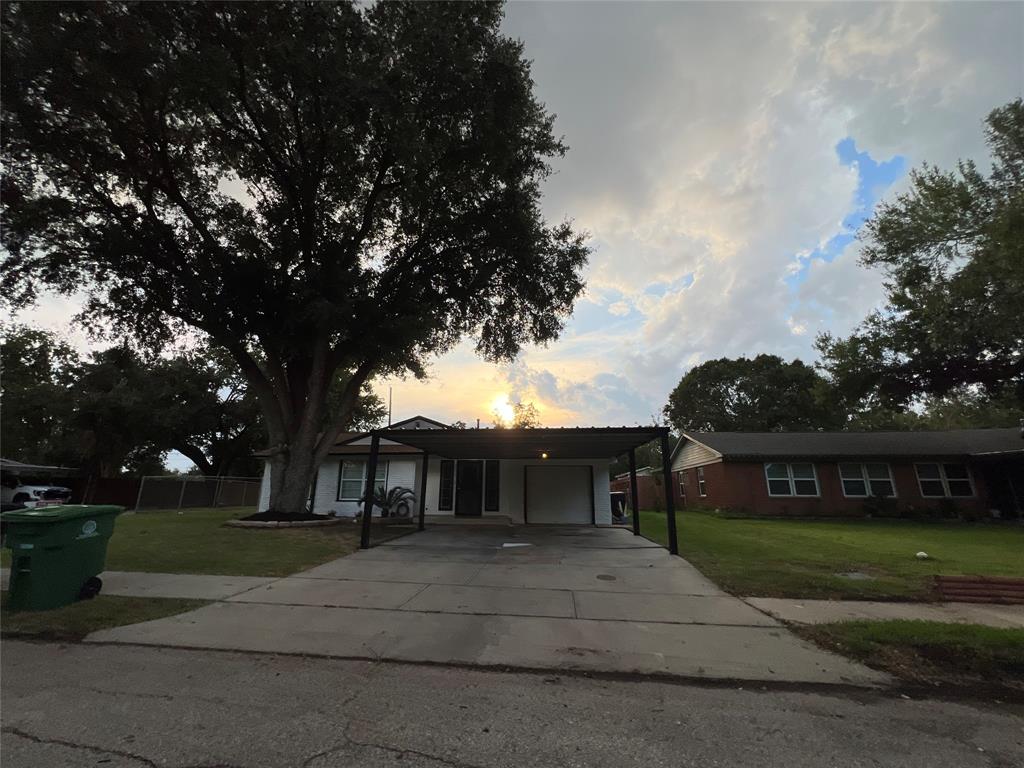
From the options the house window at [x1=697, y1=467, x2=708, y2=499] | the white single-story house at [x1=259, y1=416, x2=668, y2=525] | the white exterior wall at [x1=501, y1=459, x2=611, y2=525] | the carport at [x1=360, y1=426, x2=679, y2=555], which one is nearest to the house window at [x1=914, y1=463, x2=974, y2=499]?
the house window at [x1=697, y1=467, x2=708, y2=499]

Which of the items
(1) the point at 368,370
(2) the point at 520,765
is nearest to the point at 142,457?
(1) the point at 368,370

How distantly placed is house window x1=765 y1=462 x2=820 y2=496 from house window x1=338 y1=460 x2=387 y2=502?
16.1 metres

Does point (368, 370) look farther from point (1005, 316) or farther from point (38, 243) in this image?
point (1005, 316)

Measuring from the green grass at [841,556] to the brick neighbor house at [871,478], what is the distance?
3301 millimetres

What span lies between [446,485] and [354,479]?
3514mm

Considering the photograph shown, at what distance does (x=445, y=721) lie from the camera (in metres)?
3.03

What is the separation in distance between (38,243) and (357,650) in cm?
1503

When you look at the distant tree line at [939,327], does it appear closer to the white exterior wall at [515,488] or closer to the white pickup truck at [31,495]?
the white exterior wall at [515,488]

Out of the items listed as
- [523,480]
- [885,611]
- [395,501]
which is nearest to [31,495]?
[395,501]

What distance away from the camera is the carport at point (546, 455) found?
10547 mm

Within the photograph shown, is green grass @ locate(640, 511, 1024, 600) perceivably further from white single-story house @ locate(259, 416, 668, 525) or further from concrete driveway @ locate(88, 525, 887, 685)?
white single-story house @ locate(259, 416, 668, 525)

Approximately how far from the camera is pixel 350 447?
17.5 meters

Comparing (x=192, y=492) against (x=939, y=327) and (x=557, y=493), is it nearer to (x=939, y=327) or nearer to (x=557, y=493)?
(x=557, y=493)

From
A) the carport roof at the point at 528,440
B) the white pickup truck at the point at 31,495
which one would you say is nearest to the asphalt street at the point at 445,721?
the carport roof at the point at 528,440
